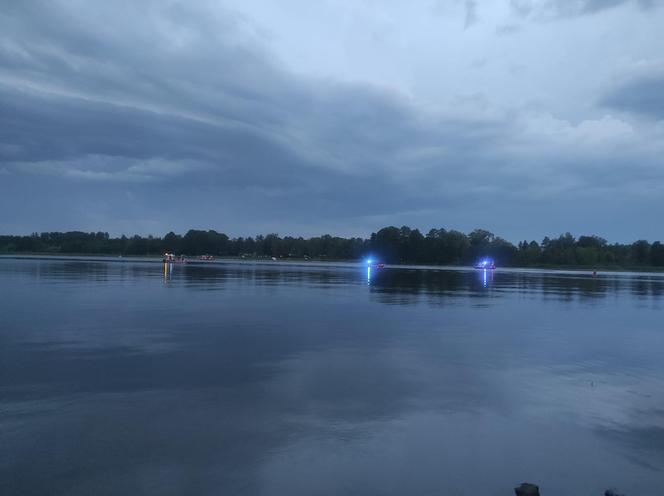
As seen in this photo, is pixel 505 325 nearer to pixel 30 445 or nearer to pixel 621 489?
pixel 621 489

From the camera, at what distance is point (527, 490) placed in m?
6.69

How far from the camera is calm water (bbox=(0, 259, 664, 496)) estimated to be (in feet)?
24.0

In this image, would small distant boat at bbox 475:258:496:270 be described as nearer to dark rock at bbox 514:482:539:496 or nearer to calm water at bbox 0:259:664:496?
calm water at bbox 0:259:664:496

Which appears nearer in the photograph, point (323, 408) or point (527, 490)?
point (527, 490)

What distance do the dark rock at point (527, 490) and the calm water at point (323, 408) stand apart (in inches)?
14.6

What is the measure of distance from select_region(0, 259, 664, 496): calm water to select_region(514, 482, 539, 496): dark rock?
1.22 ft

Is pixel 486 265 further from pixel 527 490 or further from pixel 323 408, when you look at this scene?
pixel 527 490

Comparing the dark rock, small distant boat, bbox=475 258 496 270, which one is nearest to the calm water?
the dark rock

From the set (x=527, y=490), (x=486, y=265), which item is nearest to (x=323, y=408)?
(x=527, y=490)

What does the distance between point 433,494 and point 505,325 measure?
54.0 ft

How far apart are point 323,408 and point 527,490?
436 cm

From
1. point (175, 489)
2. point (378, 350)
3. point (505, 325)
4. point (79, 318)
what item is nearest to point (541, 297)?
point (505, 325)

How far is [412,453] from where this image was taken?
816cm

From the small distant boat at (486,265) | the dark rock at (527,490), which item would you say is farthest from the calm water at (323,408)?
the small distant boat at (486,265)
